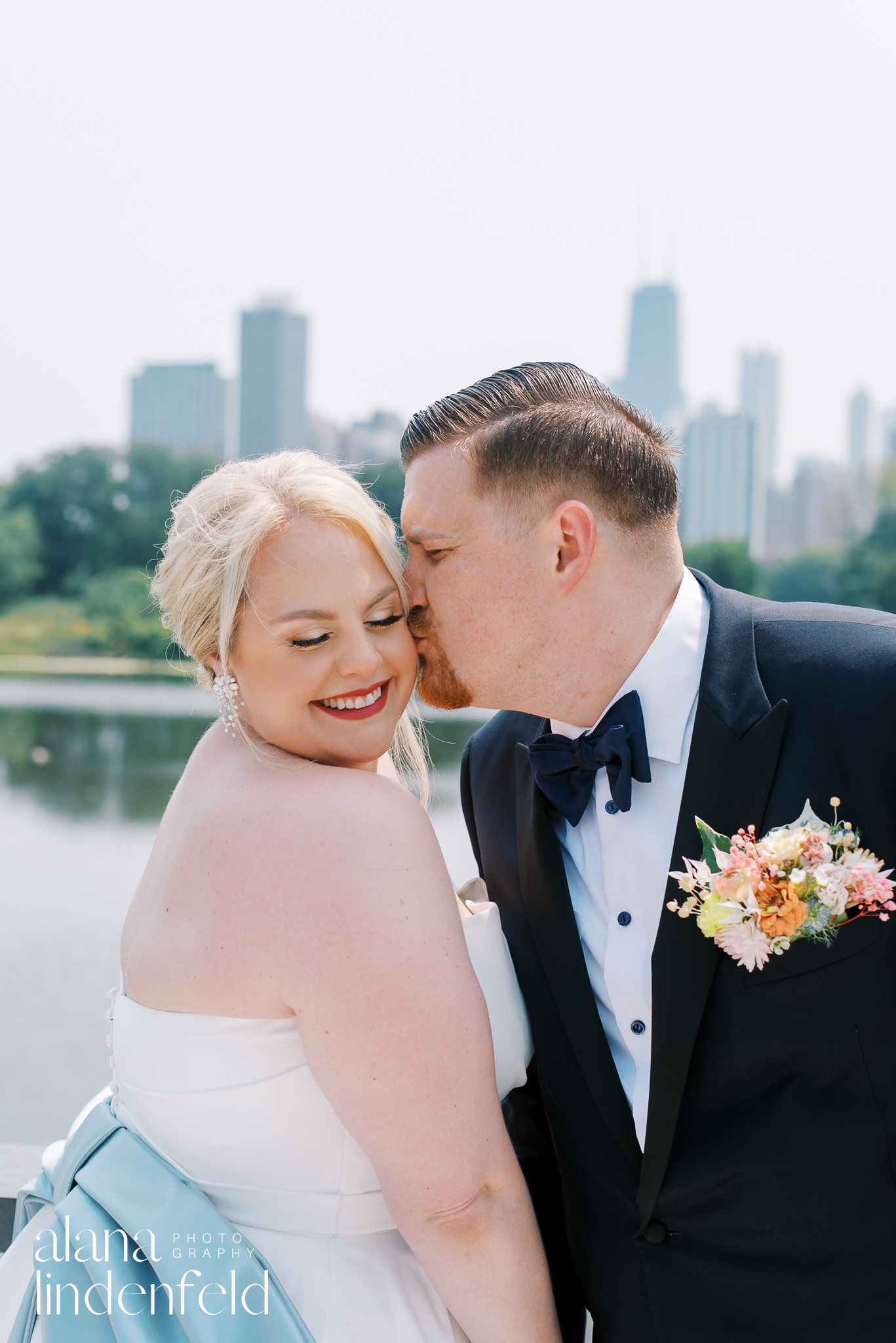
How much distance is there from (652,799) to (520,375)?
980mm

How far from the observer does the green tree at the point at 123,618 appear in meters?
52.2

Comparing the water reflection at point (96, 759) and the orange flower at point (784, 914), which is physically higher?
the orange flower at point (784, 914)

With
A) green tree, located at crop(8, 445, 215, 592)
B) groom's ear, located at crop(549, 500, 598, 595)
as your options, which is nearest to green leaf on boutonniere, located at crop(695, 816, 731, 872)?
groom's ear, located at crop(549, 500, 598, 595)

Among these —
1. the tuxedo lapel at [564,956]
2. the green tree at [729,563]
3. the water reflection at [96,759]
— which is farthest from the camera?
the green tree at [729,563]

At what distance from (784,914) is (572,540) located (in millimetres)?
882

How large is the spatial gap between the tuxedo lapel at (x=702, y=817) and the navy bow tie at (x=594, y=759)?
0.36 ft

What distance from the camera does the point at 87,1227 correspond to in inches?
76.0

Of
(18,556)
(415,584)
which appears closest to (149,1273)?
(415,584)

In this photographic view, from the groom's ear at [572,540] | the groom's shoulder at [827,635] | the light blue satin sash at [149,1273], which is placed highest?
the groom's ear at [572,540]

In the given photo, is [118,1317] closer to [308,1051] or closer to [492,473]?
[308,1051]

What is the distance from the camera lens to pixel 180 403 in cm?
11188

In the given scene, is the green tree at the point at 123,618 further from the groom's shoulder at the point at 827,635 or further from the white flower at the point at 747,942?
Result: the white flower at the point at 747,942

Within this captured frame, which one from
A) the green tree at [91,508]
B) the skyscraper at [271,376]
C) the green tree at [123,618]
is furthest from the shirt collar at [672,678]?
the skyscraper at [271,376]

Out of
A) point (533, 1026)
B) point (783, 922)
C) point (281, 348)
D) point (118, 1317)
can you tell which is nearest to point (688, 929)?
point (783, 922)
